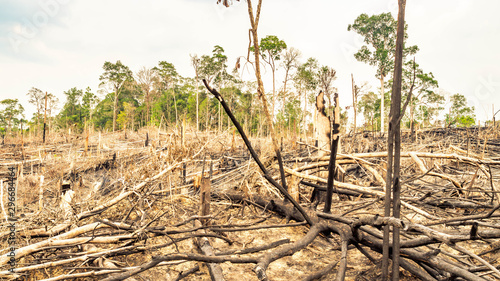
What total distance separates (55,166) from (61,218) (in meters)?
7.60

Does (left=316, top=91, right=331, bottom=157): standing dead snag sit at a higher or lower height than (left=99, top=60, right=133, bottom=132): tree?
lower

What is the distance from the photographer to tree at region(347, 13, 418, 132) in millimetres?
A: 23578

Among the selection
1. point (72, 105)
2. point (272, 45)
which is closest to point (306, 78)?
point (272, 45)

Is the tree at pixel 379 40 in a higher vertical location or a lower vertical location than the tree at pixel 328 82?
higher

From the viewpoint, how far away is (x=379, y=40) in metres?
24.8

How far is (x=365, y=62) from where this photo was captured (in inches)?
1002

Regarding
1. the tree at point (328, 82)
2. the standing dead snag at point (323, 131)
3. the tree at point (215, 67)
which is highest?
the tree at point (215, 67)

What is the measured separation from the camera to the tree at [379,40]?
77.4 ft

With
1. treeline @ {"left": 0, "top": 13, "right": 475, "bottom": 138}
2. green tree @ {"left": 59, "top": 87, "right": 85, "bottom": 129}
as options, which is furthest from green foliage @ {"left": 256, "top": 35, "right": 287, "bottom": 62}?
green tree @ {"left": 59, "top": 87, "right": 85, "bottom": 129}

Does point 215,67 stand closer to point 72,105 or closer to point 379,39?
point 379,39

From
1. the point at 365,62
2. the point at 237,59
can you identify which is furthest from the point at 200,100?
the point at 237,59

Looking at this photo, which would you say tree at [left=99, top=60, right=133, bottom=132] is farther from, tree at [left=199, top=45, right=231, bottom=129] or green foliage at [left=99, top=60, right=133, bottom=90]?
tree at [left=199, top=45, right=231, bottom=129]

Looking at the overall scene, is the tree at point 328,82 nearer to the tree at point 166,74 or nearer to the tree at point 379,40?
the tree at point 379,40

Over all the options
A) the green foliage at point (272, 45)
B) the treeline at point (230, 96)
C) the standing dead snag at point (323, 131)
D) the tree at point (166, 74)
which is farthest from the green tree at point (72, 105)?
the standing dead snag at point (323, 131)
